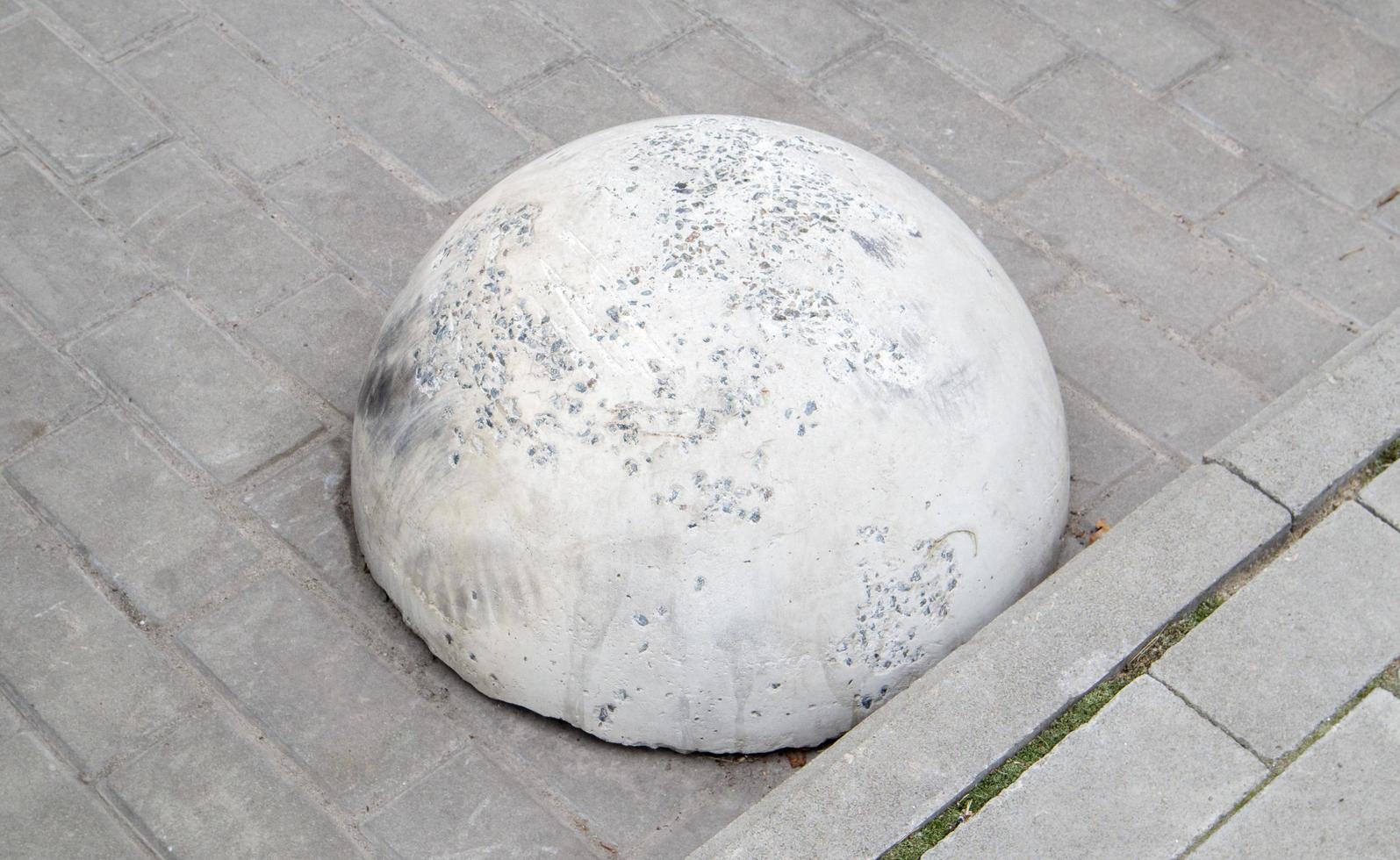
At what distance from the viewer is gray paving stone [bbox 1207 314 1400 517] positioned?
388cm

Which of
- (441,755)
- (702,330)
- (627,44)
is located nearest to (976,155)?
(627,44)

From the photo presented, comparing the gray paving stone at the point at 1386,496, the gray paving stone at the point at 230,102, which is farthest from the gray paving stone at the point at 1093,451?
the gray paving stone at the point at 230,102

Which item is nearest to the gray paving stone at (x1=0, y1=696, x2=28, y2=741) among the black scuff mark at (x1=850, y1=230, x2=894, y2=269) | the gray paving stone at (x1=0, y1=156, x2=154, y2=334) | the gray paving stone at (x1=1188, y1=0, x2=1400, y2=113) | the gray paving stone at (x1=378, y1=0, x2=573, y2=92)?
the gray paving stone at (x1=0, y1=156, x2=154, y2=334)

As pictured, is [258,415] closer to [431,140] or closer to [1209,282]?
[431,140]

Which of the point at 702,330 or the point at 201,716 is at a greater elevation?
the point at 702,330

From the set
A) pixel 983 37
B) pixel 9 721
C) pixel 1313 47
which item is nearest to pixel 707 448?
pixel 9 721

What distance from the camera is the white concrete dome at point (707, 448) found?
11.2 ft

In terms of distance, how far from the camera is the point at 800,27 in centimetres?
580

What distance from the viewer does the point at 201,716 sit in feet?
12.8

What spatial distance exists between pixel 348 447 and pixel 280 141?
4.40 ft

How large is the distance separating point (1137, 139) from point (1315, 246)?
2.30 feet

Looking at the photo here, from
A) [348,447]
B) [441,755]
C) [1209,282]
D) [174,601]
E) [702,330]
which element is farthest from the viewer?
[1209,282]

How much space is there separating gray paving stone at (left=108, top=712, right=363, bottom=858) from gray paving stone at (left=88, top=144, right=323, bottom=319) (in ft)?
4.84

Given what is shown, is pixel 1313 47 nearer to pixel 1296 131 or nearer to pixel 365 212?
pixel 1296 131
